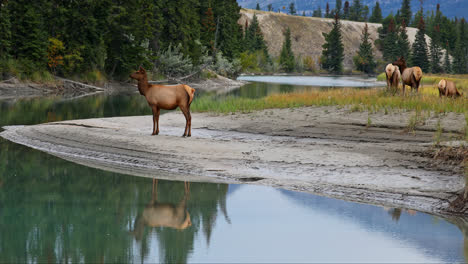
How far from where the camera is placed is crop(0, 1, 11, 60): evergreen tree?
149 feet

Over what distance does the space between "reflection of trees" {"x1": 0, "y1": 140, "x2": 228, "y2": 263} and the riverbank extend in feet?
3.26

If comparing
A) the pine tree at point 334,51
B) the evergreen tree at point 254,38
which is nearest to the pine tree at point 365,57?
the pine tree at point 334,51

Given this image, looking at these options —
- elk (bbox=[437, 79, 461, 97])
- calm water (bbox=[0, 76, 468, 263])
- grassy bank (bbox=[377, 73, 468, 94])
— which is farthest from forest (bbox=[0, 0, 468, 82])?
calm water (bbox=[0, 76, 468, 263])

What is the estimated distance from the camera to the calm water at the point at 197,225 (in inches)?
403

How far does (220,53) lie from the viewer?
75.4 m

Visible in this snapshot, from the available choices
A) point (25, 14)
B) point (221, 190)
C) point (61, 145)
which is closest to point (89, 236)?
point (221, 190)

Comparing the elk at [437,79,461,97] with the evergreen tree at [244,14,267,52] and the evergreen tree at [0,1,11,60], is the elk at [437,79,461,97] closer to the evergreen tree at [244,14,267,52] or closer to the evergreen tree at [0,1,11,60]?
the evergreen tree at [0,1,11,60]

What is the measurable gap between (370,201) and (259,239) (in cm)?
325

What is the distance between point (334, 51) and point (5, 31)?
104113 mm

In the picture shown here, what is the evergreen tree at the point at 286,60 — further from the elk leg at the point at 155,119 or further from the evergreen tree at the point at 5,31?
the elk leg at the point at 155,119

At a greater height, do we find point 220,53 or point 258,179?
point 220,53

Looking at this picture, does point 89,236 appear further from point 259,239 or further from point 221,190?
point 221,190

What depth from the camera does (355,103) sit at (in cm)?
2378

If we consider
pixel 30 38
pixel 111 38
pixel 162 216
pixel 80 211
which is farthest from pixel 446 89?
pixel 111 38
